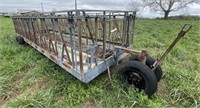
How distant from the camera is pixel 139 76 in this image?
1.83 metres

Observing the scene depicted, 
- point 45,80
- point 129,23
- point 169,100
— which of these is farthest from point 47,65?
point 169,100

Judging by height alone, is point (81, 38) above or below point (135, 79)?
above

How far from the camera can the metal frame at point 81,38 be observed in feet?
5.57

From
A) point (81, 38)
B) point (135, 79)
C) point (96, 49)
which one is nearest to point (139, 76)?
point (135, 79)

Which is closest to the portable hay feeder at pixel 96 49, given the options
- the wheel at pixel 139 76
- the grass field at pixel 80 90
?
the wheel at pixel 139 76

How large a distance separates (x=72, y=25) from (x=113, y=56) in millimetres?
924

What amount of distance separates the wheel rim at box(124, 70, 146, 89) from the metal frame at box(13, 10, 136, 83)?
37 cm

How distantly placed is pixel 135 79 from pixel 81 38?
860mm

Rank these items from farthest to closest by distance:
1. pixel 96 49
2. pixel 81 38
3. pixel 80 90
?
1. pixel 96 49
2. pixel 80 90
3. pixel 81 38

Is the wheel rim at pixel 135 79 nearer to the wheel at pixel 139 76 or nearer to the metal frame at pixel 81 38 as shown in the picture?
the wheel at pixel 139 76

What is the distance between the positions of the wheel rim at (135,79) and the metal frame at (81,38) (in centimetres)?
37

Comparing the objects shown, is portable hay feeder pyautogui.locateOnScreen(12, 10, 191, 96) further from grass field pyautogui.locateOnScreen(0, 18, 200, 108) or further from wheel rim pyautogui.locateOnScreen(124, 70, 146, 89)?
grass field pyautogui.locateOnScreen(0, 18, 200, 108)

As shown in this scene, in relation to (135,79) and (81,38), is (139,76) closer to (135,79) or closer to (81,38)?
(135,79)

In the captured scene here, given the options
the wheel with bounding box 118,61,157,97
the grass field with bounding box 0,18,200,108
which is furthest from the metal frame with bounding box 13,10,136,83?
the wheel with bounding box 118,61,157,97
